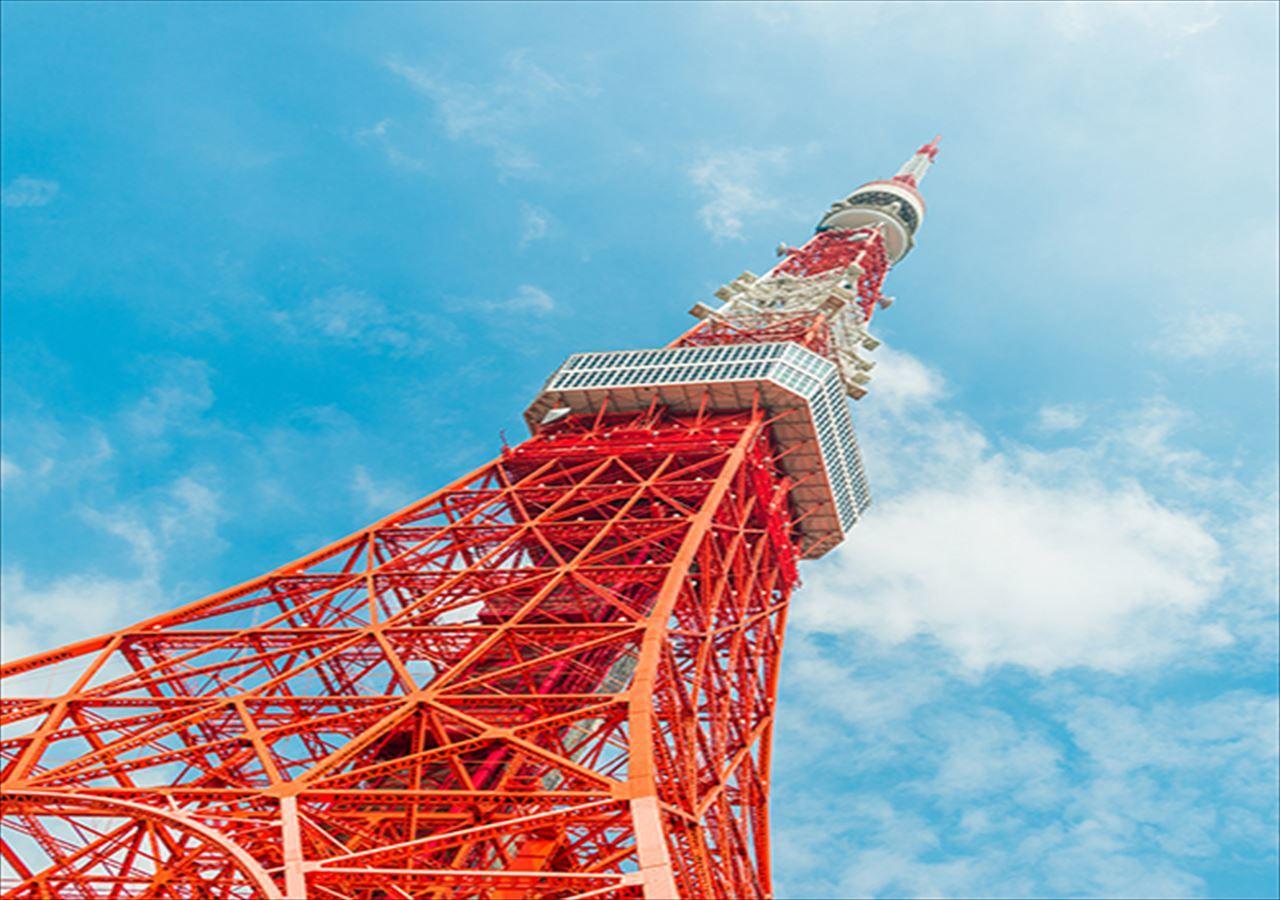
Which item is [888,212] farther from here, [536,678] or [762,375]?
[536,678]

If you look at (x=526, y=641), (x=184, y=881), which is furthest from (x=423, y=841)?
(x=526, y=641)

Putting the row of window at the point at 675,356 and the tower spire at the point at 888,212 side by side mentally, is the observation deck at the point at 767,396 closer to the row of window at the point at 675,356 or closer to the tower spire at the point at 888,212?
the row of window at the point at 675,356

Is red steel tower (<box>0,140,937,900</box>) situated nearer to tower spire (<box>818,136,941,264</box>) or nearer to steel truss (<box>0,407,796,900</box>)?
steel truss (<box>0,407,796,900</box>)

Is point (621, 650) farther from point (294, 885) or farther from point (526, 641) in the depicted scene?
point (294, 885)

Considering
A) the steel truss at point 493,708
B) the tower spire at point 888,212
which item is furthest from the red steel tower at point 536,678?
the tower spire at point 888,212

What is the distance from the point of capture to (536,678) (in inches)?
1984

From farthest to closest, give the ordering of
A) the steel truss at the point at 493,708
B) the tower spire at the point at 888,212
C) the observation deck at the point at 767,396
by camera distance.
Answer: the tower spire at the point at 888,212 → the observation deck at the point at 767,396 → the steel truss at the point at 493,708

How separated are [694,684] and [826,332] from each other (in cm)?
3120

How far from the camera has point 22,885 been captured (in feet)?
117

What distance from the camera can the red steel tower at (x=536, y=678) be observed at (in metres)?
34.4

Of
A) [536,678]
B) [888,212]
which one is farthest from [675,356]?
[888,212]

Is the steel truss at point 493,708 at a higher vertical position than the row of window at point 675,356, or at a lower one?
lower

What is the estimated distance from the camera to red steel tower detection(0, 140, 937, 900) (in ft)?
113

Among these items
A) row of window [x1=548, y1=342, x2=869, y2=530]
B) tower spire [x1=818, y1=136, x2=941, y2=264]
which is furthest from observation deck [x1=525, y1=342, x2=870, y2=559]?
tower spire [x1=818, y1=136, x2=941, y2=264]
